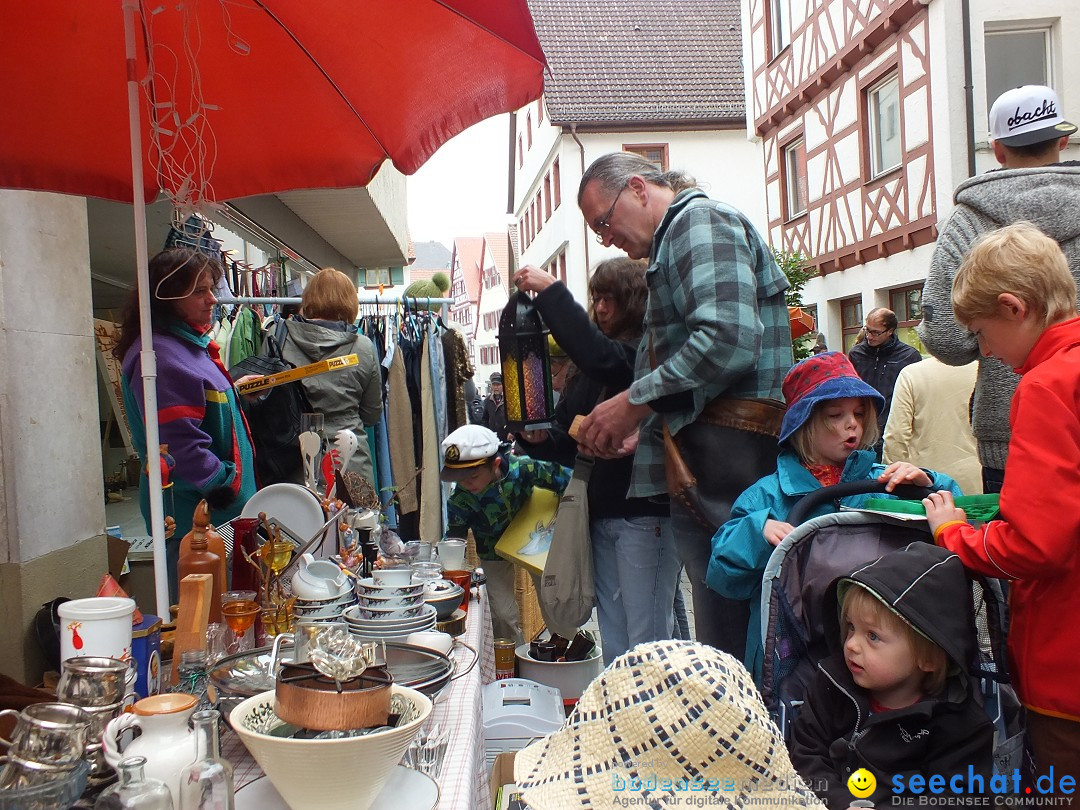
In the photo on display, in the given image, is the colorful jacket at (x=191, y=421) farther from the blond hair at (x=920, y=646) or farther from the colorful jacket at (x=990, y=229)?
Answer: the colorful jacket at (x=990, y=229)

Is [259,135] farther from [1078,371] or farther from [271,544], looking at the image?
[1078,371]

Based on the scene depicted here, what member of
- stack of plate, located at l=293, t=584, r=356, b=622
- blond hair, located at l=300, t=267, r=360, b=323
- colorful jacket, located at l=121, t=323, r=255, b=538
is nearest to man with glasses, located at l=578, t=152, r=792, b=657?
stack of plate, located at l=293, t=584, r=356, b=622

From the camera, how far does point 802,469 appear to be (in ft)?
8.11

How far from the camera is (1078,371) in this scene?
177cm

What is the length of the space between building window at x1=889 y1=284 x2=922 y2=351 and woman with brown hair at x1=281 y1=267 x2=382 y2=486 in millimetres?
9055

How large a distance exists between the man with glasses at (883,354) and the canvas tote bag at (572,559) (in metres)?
4.06

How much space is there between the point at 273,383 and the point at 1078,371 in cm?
285

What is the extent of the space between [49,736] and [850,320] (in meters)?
14.4

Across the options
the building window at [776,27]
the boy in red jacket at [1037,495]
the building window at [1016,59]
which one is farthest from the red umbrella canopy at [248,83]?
the building window at [776,27]

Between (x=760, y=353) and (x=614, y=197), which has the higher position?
(x=614, y=197)

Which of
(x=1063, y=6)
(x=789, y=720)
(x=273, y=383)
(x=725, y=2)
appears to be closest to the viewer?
(x=789, y=720)

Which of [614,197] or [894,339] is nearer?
[614,197]

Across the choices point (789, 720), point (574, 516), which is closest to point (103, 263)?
point (574, 516)

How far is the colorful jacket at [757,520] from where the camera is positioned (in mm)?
2363
